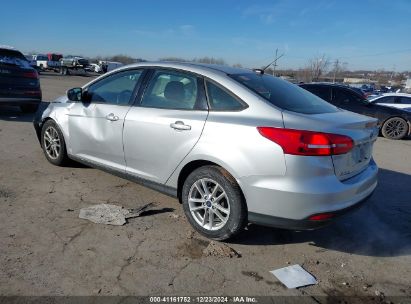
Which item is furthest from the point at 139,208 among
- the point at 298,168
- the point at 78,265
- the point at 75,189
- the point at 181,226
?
the point at 298,168

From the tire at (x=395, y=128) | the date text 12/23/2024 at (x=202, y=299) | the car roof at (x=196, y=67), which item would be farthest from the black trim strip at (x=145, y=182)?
the tire at (x=395, y=128)

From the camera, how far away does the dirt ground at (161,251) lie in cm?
302

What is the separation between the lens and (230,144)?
346 cm

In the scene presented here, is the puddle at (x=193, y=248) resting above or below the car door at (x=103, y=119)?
below

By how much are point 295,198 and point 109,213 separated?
2.11 meters

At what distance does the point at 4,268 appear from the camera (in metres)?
3.08

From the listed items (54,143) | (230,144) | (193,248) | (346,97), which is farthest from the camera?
(346,97)

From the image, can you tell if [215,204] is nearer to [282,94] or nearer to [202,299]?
[202,299]

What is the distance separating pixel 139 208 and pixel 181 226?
0.65 metres

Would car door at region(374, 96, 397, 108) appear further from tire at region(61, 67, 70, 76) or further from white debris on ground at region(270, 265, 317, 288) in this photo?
tire at region(61, 67, 70, 76)

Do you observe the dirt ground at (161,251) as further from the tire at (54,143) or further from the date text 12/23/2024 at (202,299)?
the tire at (54,143)

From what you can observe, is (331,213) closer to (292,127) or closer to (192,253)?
(292,127)

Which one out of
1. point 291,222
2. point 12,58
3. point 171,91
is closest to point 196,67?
point 171,91

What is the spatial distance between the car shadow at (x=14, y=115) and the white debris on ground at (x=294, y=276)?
876 centimetres
